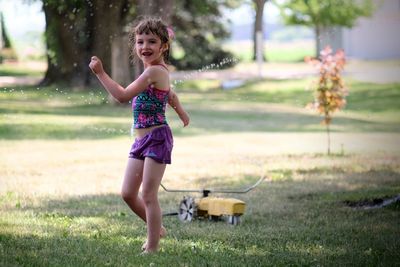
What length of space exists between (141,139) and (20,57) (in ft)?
91.7

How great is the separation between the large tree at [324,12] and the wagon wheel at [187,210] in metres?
16.3

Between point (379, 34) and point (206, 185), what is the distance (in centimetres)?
1492

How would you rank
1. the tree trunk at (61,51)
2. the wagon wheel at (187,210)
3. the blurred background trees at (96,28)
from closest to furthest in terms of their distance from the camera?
the wagon wheel at (187,210) < the blurred background trees at (96,28) < the tree trunk at (61,51)

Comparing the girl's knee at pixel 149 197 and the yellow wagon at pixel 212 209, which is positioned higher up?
the girl's knee at pixel 149 197

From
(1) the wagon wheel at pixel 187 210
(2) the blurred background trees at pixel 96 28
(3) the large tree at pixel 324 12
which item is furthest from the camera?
(3) the large tree at pixel 324 12

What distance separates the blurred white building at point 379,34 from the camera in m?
17.3

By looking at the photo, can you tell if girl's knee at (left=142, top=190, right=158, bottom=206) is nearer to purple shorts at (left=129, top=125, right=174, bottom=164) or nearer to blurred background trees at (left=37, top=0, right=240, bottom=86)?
purple shorts at (left=129, top=125, right=174, bottom=164)

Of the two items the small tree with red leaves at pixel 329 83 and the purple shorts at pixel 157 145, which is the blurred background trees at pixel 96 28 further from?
the purple shorts at pixel 157 145

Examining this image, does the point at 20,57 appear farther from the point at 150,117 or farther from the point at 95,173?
the point at 150,117

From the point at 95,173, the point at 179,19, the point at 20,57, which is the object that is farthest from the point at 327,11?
the point at 95,173

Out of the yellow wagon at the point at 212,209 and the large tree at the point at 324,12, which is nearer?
the yellow wagon at the point at 212,209

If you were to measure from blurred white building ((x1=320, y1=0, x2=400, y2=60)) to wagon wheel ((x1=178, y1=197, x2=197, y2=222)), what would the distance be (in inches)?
406

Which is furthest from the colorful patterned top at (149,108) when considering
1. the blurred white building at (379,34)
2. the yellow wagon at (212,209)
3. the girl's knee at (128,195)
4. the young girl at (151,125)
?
the blurred white building at (379,34)

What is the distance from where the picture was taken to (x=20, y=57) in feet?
106
